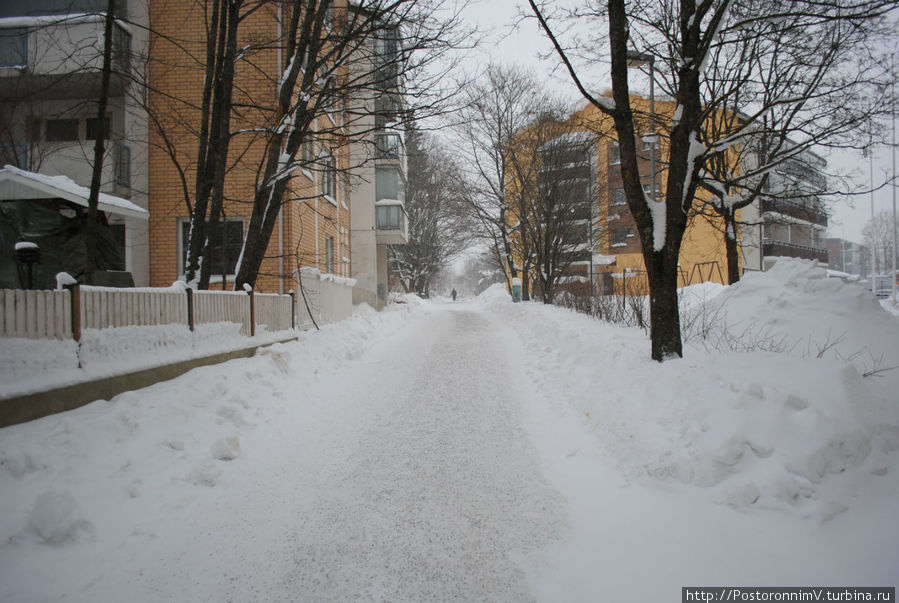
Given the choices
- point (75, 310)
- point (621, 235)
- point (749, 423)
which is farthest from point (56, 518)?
point (621, 235)

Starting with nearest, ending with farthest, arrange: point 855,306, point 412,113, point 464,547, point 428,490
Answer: point 464,547 < point 428,490 < point 855,306 < point 412,113

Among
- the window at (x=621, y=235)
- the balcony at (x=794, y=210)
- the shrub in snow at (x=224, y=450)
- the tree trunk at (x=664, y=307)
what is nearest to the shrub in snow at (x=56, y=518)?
the shrub in snow at (x=224, y=450)

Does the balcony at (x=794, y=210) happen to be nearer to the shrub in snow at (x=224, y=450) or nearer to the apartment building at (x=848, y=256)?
the shrub in snow at (x=224, y=450)

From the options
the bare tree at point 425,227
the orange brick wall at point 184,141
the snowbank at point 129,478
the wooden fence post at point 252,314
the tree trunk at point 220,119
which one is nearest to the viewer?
the snowbank at point 129,478

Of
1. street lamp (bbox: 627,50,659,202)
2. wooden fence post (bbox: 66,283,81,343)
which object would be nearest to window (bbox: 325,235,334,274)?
street lamp (bbox: 627,50,659,202)

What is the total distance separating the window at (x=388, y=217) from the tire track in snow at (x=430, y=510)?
55.8ft

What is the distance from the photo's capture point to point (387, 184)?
2298 cm

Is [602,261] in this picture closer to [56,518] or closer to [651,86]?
[651,86]

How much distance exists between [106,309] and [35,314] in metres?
0.75

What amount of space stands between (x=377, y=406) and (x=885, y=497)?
4.88 m

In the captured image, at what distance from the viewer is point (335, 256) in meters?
16.9

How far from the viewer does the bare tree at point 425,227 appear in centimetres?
3591

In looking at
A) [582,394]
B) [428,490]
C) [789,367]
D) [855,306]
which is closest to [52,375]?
[428,490]

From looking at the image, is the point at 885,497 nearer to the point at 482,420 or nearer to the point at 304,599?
the point at 482,420
